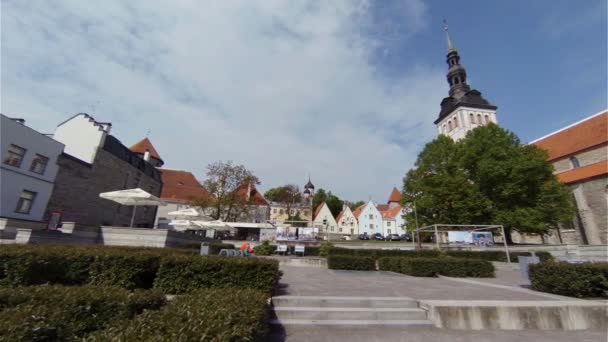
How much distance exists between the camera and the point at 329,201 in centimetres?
8125

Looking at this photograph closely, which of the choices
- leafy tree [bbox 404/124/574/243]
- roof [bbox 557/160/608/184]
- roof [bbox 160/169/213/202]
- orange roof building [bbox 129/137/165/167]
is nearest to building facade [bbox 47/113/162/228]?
orange roof building [bbox 129/137/165/167]

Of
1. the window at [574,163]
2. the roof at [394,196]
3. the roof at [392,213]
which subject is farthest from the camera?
the roof at [394,196]

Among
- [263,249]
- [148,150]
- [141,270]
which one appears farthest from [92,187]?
[141,270]

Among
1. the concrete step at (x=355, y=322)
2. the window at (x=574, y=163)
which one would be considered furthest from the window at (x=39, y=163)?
the window at (x=574, y=163)

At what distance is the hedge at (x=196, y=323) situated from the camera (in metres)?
2.62

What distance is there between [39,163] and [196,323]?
1003 inches

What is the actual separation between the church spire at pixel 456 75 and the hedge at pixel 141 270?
184ft

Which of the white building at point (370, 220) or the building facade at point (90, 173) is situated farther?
the white building at point (370, 220)

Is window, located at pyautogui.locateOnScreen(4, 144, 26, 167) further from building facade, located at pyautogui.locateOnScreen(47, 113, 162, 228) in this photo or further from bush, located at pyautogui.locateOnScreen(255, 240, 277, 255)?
bush, located at pyautogui.locateOnScreen(255, 240, 277, 255)

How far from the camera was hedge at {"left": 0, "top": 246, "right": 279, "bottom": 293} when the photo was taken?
6031 millimetres

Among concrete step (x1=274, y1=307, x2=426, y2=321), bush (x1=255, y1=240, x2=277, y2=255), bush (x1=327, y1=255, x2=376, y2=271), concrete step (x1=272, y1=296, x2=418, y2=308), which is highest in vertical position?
bush (x1=255, y1=240, x2=277, y2=255)

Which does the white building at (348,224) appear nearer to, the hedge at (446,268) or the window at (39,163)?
the hedge at (446,268)

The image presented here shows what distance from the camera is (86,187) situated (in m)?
23.0

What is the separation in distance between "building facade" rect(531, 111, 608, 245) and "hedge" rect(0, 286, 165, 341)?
4298 centimetres
